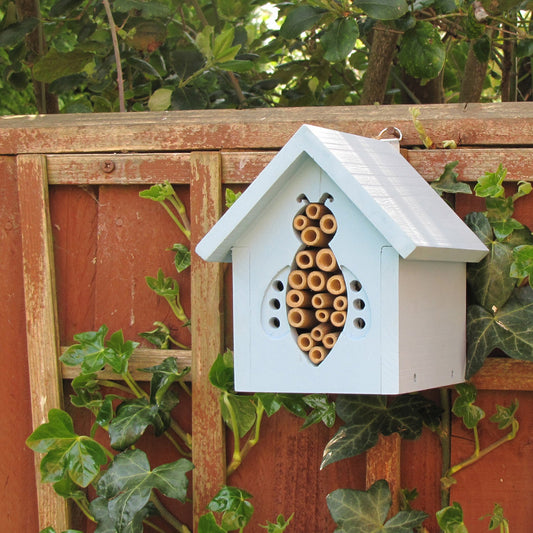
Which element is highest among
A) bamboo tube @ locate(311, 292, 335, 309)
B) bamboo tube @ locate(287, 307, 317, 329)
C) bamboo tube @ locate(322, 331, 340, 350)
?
bamboo tube @ locate(311, 292, 335, 309)

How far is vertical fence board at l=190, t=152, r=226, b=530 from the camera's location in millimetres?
2031

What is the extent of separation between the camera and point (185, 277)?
211 centimetres

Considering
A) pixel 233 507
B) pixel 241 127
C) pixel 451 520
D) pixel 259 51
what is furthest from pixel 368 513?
pixel 259 51

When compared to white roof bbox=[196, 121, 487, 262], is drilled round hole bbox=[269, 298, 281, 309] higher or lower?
lower

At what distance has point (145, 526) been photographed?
2.15m

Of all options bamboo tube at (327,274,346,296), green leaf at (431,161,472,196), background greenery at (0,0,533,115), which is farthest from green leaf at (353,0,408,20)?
bamboo tube at (327,274,346,296)

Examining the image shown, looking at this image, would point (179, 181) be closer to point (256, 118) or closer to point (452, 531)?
point (256, 118)

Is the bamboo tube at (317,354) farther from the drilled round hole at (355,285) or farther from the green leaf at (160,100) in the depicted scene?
the green leaf at (160,100)

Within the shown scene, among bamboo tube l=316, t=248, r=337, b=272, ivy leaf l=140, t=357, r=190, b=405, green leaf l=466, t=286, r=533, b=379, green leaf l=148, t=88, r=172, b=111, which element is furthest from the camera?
green leaf l=148, t=88, r=172, b=111

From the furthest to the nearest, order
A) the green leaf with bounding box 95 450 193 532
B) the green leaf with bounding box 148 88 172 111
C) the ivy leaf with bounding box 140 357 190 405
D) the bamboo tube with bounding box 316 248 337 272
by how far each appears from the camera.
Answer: the green leaf with bounding box 148 88 172 111, the ivy leaf with bounding box 140 357 190 405, the green leaf with bounding box 95 450 193 532, the bamboo tube with bounding box 316 248 337 272

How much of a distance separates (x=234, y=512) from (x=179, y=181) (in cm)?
81

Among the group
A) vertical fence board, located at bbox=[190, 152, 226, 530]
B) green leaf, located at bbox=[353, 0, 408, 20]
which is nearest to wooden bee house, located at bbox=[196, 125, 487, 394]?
vertical fence board, located at bbox=[190, 152, 226, 530]

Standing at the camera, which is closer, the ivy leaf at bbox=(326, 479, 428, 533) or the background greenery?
the ivy leaf at bbox=(326, 479, 428, 533)

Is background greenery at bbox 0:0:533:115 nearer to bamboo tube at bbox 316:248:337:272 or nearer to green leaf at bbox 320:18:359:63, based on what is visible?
green leaf at bbox 320:18:359:63
